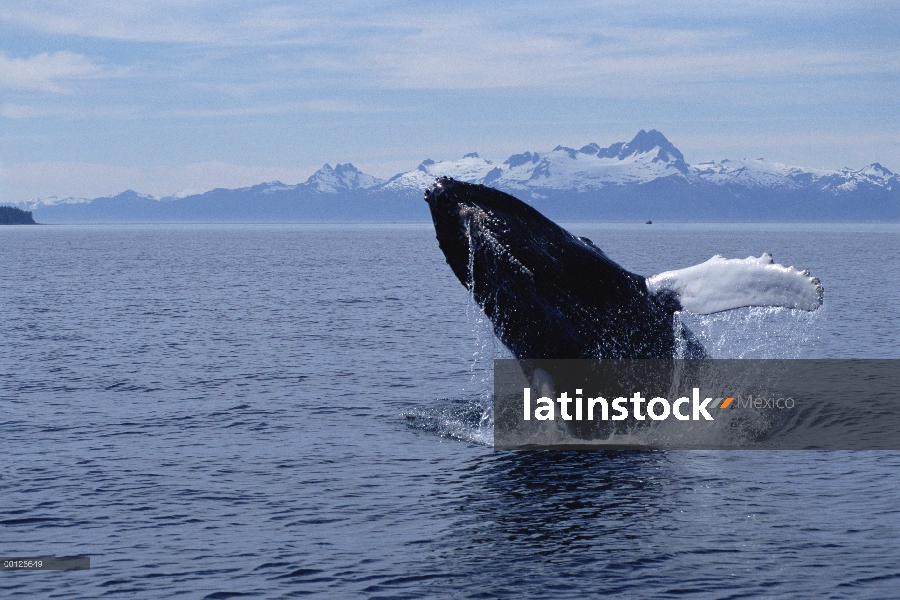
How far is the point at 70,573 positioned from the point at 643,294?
7.72 m

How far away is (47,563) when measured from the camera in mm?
13484

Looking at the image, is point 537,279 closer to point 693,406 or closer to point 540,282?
point 540,282

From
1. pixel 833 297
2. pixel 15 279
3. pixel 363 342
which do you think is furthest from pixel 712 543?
pixel 15 279

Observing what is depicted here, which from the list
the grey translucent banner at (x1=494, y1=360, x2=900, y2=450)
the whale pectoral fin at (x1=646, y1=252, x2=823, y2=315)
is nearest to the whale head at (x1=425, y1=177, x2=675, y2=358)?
the grey translucent banner at (x1=494, y1=360, x2=900, y2=450)

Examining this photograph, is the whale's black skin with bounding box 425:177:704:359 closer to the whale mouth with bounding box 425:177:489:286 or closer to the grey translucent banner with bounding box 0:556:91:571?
the whale mouth with bounding box 425:177:489:286

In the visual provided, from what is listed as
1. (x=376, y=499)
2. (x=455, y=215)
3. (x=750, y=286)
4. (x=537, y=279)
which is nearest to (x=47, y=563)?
(x=376, y=499)

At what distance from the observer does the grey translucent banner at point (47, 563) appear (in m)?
13.3

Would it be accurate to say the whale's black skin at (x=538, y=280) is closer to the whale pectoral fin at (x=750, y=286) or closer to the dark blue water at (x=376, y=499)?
the whale pectoral fin at (x=750, y=286)

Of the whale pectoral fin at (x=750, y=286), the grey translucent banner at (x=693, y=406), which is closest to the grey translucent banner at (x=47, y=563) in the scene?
the grey translucent banner at (x=693, y=406)

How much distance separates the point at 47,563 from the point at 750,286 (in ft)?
29.9

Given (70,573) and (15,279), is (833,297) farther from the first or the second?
(15,279)

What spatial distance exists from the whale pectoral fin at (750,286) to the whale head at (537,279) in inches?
41.3

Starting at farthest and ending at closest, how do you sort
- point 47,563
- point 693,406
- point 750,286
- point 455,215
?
point 693,406 → point 47,563 → point 455,215 → point 750,286

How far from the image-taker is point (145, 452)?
19266 millimetres
